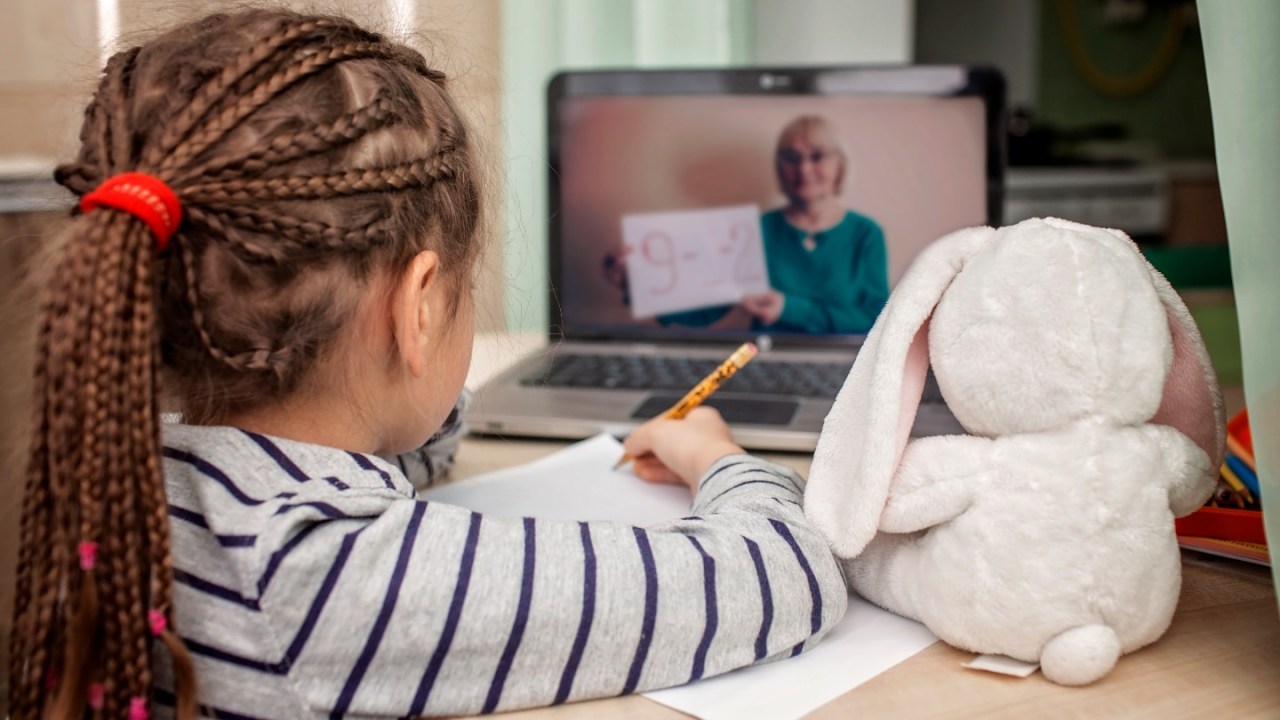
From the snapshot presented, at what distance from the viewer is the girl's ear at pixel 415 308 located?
52cm

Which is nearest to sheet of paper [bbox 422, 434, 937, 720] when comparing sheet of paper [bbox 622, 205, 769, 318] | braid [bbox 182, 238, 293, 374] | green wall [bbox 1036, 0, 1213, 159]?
braid [bbox 182, 238, 293, 374]

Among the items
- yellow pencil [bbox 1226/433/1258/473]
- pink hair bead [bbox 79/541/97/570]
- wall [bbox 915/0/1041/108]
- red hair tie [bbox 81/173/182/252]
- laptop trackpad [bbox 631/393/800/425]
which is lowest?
laptop trackpad [bbox 631/393/800/425]

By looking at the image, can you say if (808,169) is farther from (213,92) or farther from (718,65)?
(213,92)

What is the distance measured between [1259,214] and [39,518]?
518 millimetres

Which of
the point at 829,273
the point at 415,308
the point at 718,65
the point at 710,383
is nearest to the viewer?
the point at 415,308

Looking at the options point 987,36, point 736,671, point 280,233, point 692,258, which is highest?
point 987,36

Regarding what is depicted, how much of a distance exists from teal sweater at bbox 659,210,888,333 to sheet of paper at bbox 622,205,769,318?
0.02 meters

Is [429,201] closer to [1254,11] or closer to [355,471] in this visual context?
[355,471]

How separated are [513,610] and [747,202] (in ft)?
2.24

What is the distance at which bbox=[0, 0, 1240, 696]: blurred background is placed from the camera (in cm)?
70

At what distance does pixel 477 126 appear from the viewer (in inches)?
25.1

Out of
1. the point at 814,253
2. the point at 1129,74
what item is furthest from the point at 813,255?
the point at 1129,74

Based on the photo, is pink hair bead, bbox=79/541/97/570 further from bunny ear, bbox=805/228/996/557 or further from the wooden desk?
bunny ear, bbox=805/228/996/557

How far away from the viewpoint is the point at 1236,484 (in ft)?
2.11
